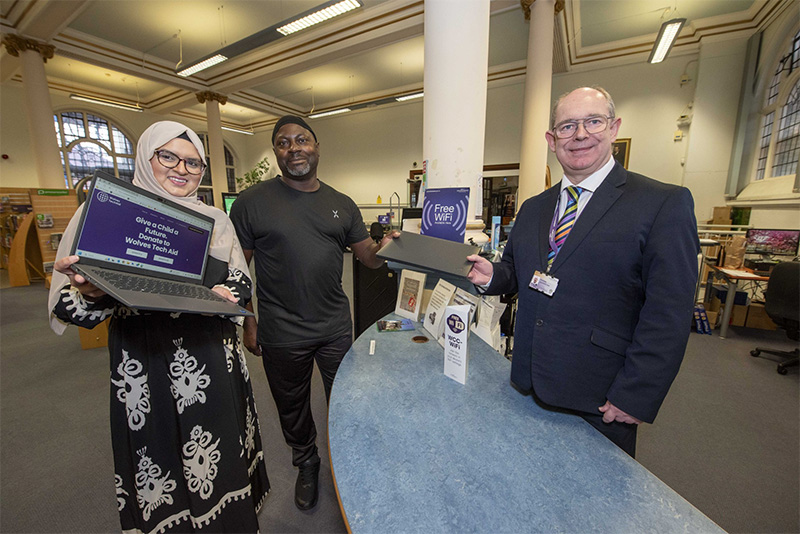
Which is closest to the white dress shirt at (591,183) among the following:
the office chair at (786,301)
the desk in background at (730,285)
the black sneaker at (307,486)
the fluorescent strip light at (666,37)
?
the black sneaker at (307,486)

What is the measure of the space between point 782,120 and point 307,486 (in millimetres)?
7845

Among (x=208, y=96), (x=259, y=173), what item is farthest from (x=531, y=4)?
(x=259, y=173)

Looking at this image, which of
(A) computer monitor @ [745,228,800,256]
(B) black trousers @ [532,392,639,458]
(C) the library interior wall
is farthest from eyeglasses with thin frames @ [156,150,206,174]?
(C) the library interior wall

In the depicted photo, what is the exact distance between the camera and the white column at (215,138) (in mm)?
8016

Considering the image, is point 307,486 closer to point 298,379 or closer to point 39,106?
point 298,379

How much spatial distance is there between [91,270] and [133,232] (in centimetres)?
14

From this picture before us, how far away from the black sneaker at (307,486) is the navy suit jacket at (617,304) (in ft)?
3.85

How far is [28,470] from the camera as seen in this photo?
1.76 metres

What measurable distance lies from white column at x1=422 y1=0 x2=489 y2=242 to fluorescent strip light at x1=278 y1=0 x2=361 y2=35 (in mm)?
3182

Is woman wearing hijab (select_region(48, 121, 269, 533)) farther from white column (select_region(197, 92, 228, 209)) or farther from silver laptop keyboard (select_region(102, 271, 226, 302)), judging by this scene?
white column (select_region(197, 92, 228, 209))

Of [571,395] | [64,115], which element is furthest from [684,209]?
[64,115]

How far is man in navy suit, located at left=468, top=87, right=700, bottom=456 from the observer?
0.78 metres

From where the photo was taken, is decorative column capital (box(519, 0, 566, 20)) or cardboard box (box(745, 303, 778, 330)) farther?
decorative column capital (box(519, 0, 566, 20))

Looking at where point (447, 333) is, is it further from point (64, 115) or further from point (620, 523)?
point (64, 115)
